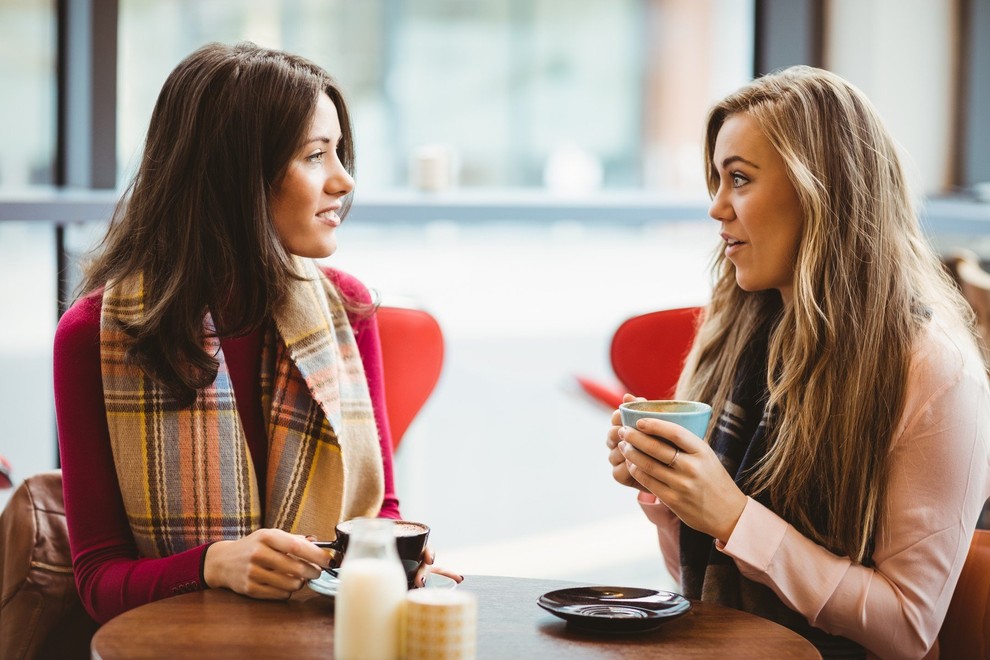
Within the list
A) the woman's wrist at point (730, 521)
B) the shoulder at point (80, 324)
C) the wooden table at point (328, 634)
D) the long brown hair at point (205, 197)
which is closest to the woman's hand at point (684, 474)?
the woman's wrist at point (730, 521)

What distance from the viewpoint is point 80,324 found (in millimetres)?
1550

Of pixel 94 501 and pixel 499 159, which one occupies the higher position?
pixel 499 159

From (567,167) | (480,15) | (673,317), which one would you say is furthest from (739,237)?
(480,15)

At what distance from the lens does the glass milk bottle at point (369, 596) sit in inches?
40.1

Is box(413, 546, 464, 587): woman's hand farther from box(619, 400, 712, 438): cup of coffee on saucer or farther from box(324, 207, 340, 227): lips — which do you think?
box(324, 207, 340, 227): lips

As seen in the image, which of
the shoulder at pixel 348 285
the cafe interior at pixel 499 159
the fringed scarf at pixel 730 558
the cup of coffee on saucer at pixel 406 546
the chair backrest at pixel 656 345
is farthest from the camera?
the cafe interior at pixel 499 159

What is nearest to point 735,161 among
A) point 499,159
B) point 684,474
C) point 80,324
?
point 684,474

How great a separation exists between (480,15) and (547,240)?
2629mm

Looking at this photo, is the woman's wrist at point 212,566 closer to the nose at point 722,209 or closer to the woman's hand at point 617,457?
the woman's hand at point 617,457

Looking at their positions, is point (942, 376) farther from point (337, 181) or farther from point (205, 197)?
point (205, 197)

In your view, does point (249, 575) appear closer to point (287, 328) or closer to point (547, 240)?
point (287, 328)

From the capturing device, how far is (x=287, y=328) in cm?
166

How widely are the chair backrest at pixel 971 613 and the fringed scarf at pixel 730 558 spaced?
12 cm

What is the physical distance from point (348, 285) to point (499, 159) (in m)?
4.28
